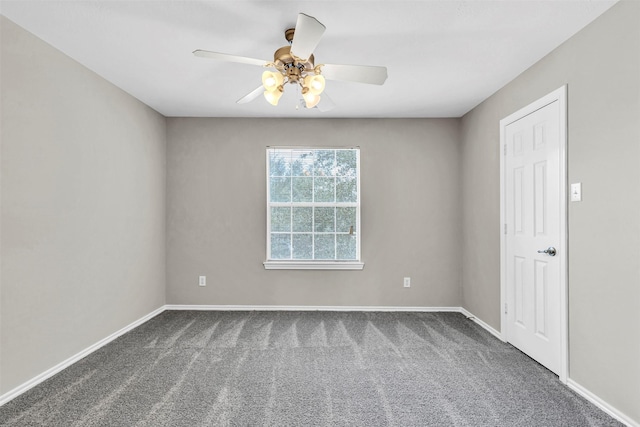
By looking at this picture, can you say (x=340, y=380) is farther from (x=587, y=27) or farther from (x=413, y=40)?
(x=587, y=27)

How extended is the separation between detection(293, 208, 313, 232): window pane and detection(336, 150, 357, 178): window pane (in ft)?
2.08

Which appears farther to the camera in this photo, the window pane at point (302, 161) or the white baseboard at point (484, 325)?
the window pane at point (302, 161)

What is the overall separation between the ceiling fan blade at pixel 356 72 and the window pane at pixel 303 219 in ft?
7.56

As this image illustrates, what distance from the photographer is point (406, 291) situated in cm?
432

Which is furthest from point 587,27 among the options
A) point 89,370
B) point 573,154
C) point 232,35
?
point 89,370

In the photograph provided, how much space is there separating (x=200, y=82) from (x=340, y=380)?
9.25 ft

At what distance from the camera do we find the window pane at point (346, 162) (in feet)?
14.3

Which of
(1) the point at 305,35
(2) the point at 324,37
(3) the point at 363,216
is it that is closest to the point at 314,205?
(3) the point at 363,216

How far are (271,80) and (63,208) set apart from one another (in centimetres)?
192

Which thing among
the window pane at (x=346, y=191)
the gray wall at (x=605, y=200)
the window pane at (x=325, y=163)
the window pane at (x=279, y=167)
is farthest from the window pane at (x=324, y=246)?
the gray wall at (x=605, y=200)

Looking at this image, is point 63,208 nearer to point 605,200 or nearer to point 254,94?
point 254,94

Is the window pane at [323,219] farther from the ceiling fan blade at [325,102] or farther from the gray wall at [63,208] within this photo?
the gray wall at [63,208]

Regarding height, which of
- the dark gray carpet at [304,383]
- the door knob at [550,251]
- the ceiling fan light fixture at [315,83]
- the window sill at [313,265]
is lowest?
the dark gray carpet at [304,383]

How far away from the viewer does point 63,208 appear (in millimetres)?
2648
